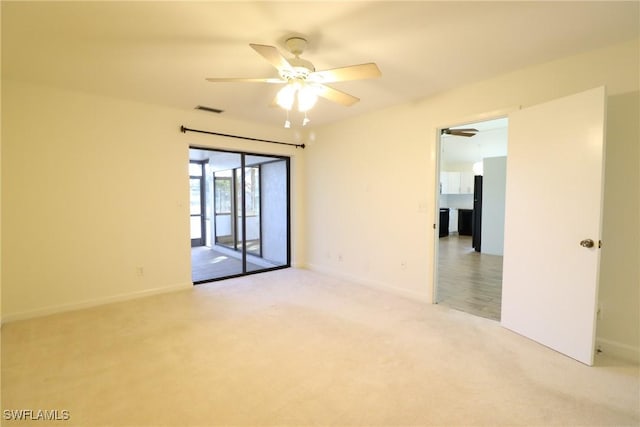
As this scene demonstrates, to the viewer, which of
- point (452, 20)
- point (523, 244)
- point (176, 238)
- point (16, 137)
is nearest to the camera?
point (452, 20)

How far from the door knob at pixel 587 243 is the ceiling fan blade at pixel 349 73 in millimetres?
1993

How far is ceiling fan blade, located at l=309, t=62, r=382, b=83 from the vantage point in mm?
2076

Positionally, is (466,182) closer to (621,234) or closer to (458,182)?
(458,182)

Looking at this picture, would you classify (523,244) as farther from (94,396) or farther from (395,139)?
(94,396)

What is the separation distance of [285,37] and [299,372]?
2460 mm

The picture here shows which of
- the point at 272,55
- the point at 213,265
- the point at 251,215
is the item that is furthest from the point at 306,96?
the point at 213,265

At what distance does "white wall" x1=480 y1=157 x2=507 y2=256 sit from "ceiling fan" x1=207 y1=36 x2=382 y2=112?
528cm

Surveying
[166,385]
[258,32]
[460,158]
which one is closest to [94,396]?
[166,385]

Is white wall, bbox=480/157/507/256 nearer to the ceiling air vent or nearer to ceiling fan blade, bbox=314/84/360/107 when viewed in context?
ceiling fan blade, bbox=314/84/360/107

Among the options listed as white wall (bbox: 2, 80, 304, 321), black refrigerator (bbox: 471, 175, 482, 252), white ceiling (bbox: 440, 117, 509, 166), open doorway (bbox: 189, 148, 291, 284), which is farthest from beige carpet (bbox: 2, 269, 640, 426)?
white ceiling (bbox: 440, 117, 509, 166)

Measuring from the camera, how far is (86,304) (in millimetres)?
3576

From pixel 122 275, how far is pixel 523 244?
4433 mm

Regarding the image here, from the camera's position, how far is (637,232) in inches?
94.7

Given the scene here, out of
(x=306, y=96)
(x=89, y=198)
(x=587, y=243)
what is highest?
(x=306, y=96)
